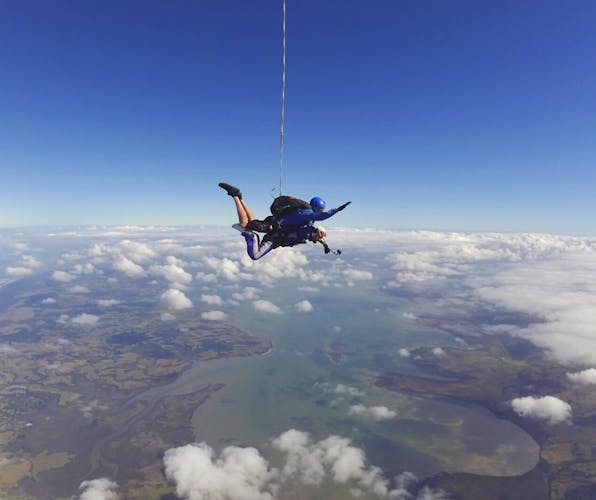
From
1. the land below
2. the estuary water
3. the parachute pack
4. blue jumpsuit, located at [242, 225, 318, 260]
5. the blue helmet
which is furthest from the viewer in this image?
the estuary water

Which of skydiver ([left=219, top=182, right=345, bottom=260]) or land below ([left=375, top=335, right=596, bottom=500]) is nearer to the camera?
skydiver ([left=219, top=182, right=345, bottom=260])

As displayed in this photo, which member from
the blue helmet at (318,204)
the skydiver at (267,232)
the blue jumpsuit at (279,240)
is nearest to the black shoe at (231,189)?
the skydiver at (267,232)

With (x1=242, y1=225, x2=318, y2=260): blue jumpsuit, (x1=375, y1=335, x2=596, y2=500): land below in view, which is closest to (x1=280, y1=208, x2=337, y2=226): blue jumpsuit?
(x1=242, y1=225, x2=318, y2=260): blue jumpsuit

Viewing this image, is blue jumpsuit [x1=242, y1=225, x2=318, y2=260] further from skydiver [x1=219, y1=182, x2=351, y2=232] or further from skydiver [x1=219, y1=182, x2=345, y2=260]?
skydiver [x1=219, y1=182, x2=351, y2=232]

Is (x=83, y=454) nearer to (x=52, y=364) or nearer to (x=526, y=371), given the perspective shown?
(x=52, y=364)

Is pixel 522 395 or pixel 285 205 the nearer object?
pixel 285 205

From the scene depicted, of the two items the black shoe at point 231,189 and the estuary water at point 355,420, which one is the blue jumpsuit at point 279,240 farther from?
the estuary water at point 355,420

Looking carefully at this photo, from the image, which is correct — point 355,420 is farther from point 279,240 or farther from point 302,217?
point 302,217

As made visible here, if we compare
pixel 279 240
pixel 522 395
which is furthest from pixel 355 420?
pixel 279 240
